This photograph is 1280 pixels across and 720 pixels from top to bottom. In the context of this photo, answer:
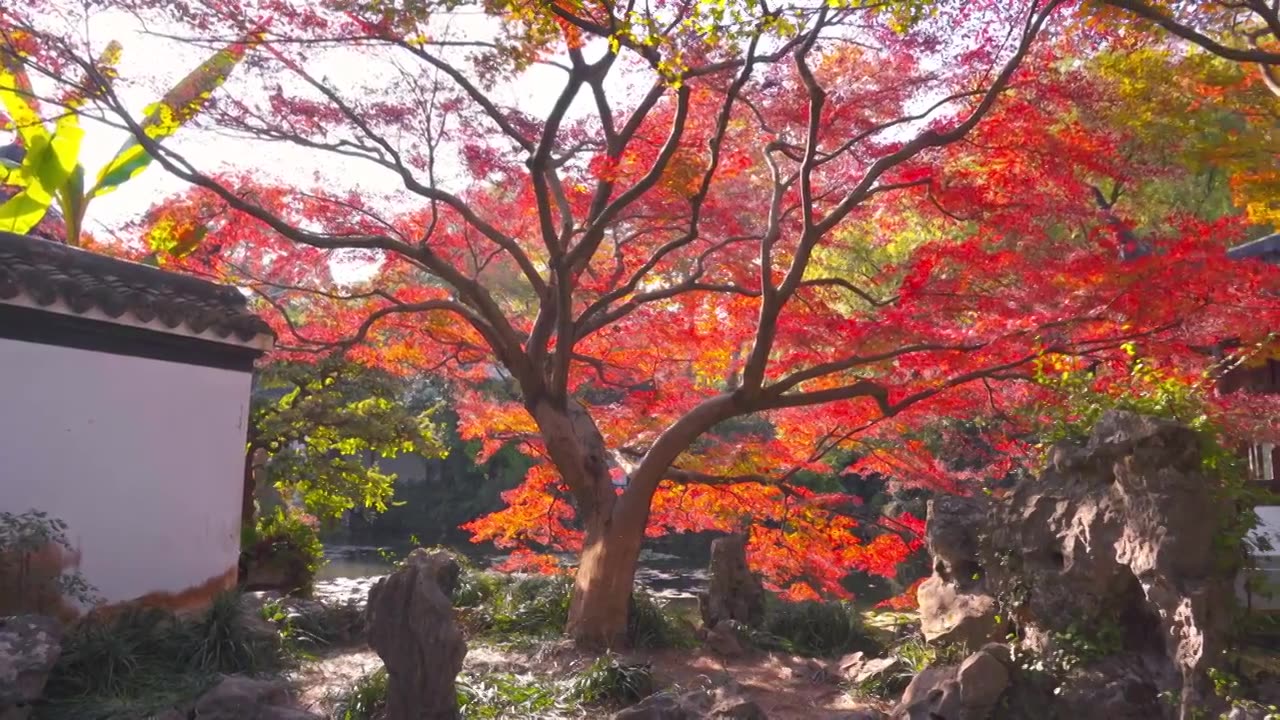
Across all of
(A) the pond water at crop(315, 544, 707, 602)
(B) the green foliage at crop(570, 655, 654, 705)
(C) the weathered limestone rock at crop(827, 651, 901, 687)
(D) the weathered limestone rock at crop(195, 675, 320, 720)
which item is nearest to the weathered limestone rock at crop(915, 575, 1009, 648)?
(C) the weathered limestone rock at crop(827, 651, 901, 687)

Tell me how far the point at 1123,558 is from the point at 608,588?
14.4 feet

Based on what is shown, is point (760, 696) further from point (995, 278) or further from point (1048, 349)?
point (995, 278)

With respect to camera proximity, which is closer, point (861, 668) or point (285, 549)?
point (861, 668)

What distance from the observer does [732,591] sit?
9711mm

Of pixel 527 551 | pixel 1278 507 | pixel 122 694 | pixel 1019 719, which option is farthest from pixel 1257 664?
pixel 527 551

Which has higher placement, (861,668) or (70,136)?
(70,136)

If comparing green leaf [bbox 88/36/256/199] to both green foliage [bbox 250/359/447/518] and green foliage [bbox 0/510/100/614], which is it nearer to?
green foliage [bbox 0/510/100/614]

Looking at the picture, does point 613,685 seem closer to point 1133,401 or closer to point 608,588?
point 608,588

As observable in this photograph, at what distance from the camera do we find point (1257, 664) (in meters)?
4.86

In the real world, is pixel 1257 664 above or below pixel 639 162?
below

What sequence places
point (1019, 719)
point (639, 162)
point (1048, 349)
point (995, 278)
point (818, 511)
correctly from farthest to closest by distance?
point (818, 511)
point (639, 162)
point (995, 278)
point (1048, 349)
point (1019, 719)

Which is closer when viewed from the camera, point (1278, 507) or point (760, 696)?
point (760, 696)

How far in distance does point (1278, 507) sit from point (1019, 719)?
24.8 ft

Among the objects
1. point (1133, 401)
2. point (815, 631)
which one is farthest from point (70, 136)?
point (1133, 401)
